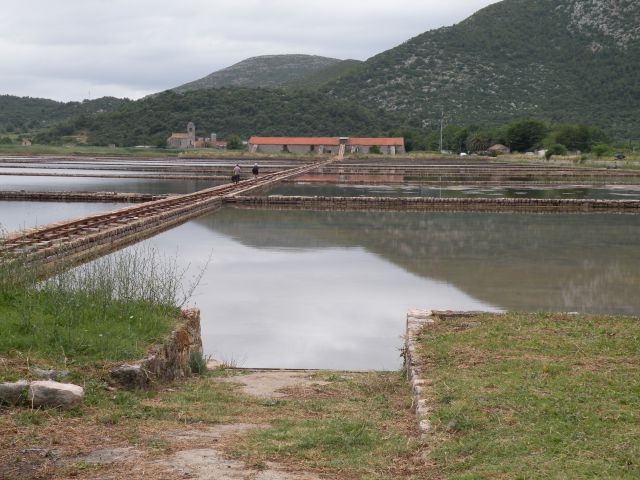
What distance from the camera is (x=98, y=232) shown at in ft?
44.5

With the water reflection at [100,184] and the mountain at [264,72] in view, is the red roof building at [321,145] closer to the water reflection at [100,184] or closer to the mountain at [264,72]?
the water reflection at [100,184]

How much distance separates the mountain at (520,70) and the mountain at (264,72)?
46.8 m

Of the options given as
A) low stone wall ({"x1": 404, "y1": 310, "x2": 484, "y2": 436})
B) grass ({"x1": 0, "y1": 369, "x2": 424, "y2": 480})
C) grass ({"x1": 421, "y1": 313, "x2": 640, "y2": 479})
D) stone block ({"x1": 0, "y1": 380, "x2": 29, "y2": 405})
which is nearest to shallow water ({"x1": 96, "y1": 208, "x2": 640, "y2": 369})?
low stone wall ({"x1": 404, "y1": 310, "x2": 484, "y2": 436})

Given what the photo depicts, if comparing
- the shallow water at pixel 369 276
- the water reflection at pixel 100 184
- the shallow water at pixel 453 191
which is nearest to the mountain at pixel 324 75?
the water reflection at pixel 100 184

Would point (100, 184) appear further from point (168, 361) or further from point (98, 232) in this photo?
point (168, 361)

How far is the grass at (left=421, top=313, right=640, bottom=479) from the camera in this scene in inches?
135

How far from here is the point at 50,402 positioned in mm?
4254

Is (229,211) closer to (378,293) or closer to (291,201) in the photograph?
(291,201)

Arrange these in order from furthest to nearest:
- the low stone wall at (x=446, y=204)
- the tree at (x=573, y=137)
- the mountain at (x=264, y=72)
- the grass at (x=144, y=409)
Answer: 1. the mountain at (x=264, y=72)
2. the tree at (x=573, y=137)
3. the low stone wall at (x=446, y=204)
4. the grass at (x=144, y=409)

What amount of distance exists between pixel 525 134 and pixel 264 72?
10142 cm

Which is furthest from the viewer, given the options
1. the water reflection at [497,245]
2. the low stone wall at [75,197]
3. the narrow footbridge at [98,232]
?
the low stone wall at [75,197]

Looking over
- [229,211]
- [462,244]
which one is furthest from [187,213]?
[462,244]

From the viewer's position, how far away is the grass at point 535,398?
342 centimetres

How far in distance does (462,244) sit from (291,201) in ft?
26.3
